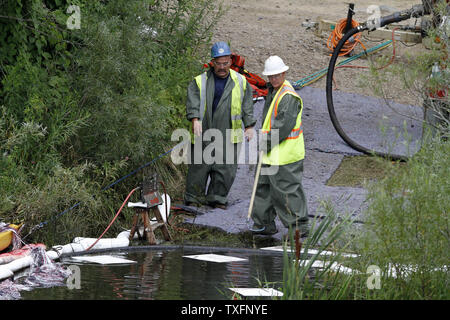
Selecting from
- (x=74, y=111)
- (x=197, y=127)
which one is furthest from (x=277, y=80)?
(x=74, y=111)

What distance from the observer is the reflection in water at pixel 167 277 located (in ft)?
18.0

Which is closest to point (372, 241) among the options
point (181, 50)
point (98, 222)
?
point (98, 222)

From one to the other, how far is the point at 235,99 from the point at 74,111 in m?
1.79

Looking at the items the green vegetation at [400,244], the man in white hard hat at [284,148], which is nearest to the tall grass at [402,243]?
the green vegetation at [400,244]

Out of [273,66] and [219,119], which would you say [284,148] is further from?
[219,119]

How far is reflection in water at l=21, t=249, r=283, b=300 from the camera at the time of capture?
216 inches

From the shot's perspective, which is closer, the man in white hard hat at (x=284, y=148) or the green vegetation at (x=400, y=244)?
the green vegetation at (x=400, y=244)

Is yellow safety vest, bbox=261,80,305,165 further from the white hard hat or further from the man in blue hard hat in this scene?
the man in blue hard hat

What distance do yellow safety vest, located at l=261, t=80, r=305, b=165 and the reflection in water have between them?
110 cm

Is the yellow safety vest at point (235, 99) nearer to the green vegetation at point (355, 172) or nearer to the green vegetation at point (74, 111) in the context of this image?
the green vegetation at point (74, 111)

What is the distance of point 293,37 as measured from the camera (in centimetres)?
1673


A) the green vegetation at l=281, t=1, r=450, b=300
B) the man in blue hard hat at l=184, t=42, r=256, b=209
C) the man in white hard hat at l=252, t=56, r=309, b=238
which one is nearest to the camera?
the green vegetation at l=281, t=1, r=450, b=300

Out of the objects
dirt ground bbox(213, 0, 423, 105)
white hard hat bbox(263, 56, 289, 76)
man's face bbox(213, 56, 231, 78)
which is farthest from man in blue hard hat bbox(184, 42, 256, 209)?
dirt ground bbox(213, 0, 423, 105)

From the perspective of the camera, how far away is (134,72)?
8.37m
